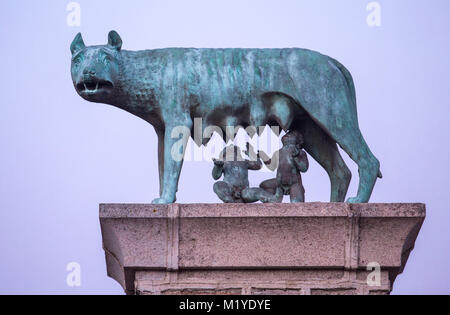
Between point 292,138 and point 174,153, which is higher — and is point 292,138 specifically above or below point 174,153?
above

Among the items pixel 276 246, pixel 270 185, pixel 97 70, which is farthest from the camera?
pixel 270 185

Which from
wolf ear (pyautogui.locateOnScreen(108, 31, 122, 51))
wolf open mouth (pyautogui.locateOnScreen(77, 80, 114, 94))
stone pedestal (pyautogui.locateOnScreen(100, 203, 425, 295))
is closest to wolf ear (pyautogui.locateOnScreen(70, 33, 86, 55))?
wolf ear (pyautogui.locateOnScreen(108, 31, 122, 51))

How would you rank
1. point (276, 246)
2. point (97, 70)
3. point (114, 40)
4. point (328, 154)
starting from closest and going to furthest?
point (276, 246) < point (97, 70) < point (114, 40) < point (328, 154)

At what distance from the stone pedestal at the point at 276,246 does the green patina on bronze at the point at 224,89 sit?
1.98 ft

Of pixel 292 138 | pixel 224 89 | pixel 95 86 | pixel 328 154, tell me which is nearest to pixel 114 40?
pixel 95 86

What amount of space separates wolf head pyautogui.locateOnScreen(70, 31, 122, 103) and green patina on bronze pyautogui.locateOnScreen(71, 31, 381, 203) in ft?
0.03

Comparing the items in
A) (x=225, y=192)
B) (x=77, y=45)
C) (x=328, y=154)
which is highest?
(x=77, y=45)

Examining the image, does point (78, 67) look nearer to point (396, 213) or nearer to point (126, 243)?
point (126, 243)

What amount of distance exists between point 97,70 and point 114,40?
0.44 metres

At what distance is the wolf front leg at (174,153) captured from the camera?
1562cm

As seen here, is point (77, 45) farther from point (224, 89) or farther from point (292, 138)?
point (292, 138)

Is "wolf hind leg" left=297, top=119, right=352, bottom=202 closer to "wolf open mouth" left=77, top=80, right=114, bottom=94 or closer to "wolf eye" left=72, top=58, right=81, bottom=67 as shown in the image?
"wolf open mouth" left=77, top=80, right=114, bottom=94

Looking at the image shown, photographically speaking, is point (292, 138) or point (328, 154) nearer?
point (292, 138)

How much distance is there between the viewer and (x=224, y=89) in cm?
1588
